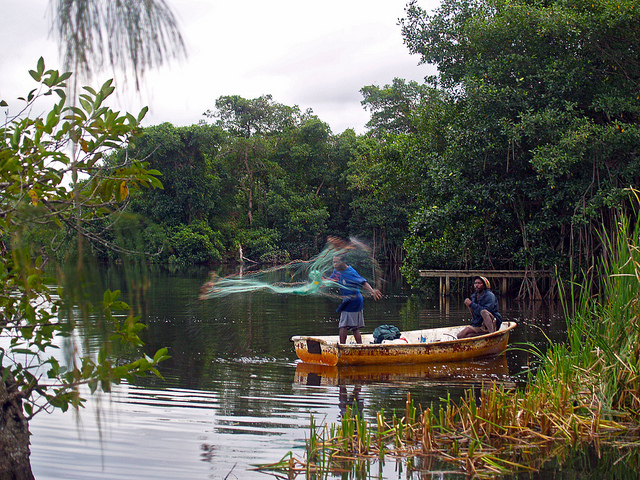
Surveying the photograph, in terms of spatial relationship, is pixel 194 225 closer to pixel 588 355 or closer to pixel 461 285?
pixel 461 285

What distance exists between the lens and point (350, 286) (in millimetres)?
9961

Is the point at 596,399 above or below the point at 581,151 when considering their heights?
below

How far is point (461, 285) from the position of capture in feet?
75.9

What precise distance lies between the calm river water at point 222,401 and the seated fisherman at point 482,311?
0.72 metres

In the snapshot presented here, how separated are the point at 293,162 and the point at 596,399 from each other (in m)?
43.3

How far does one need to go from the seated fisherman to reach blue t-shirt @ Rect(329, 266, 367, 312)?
6.51 feet

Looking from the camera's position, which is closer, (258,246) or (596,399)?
(596,399)

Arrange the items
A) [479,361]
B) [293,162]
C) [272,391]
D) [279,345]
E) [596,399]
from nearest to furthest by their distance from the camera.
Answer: [596,399]
[272,391]
[479,361]
[279,345]
[293,162]

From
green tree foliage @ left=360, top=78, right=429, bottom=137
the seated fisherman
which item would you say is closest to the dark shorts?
the seated fisherman

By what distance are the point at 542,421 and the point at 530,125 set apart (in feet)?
40.7

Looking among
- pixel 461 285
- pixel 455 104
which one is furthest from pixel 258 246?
pixel 455 104

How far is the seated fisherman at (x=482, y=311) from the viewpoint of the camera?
10.4 meters

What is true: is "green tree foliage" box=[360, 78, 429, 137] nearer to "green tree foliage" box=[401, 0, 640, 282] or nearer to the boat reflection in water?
"green tree foliage" box=[401, 0, 640, 282]

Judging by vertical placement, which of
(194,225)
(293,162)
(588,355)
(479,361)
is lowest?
(479,361)
